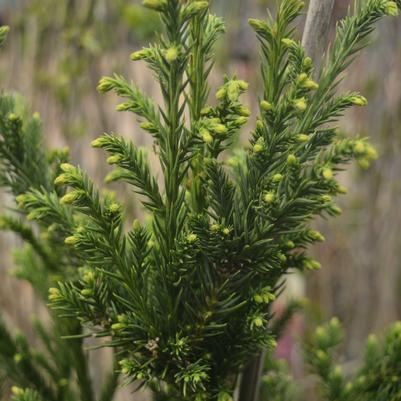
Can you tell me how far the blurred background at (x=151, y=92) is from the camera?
2406 millimetres

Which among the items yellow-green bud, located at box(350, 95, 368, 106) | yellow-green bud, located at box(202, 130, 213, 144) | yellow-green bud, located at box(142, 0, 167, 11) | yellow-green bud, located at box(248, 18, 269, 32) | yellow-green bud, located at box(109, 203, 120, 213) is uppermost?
yellow-green bud, located at box(248, 18, 269, 32)

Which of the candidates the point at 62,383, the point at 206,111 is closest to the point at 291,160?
the point at 206,111

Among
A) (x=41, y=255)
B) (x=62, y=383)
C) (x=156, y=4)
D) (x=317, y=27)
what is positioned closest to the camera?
(x=156, y=4)

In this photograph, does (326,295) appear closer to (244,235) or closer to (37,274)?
(37,274)

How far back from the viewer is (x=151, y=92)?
9.28 feet

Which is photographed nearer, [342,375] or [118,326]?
[118,326]

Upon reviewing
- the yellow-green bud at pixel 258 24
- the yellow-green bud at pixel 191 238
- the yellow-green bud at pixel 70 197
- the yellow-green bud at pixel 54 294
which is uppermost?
the yellow-green bud at pixel 258 24

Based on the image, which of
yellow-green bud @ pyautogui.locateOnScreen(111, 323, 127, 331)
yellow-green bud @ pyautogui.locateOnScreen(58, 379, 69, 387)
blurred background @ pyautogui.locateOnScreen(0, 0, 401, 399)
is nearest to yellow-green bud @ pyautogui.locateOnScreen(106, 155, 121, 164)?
yellow-green bud @ pyautogui.locateOnScreen(111, 323, 127, 331)

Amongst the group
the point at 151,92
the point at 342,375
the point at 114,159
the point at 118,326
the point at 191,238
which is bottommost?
the point at 342,375

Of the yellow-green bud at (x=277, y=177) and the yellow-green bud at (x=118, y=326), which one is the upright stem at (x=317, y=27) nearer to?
the yellow-green bud at (x=277, y=177)

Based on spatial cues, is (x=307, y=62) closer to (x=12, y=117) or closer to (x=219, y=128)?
(x=219, y=128)

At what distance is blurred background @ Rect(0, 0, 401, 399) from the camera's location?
2.41 metres

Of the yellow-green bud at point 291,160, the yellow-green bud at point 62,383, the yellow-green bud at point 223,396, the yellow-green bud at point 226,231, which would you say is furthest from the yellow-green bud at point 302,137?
the yellow-green bud at point 62,383

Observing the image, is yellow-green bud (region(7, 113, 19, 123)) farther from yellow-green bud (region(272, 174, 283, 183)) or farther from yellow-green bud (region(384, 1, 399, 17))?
yellow-green bud (region(384, 1, 399, 17))
